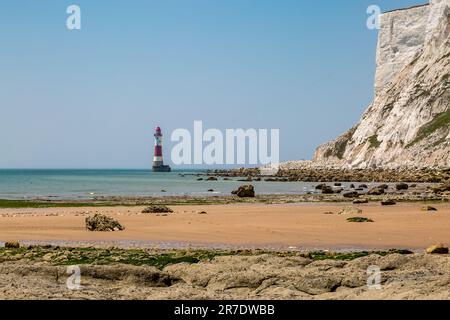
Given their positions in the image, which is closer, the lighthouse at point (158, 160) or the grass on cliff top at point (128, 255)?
the grass on cliff top at point (128, 255)

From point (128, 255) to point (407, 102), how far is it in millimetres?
96540

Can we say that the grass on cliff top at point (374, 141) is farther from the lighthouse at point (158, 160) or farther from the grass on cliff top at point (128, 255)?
the grass on cliff top at point (128, 255)

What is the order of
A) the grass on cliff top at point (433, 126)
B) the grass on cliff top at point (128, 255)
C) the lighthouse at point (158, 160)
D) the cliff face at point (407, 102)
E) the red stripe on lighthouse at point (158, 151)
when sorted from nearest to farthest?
the grass on cliff top at point (128, 255) < the grass on cliff top at point (433, 126) < the cliff face at point (407, 102) < the lighthouse at point (158, 160) < the red stripe on lighthouse at point (158, 151)

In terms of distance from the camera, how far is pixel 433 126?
314ft

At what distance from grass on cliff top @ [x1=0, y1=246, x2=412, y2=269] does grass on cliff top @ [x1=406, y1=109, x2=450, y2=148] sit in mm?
85159

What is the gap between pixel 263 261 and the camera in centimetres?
1166

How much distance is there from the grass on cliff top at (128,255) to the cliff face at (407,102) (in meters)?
79.2

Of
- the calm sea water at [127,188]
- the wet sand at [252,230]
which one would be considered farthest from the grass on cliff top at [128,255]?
the calm sea water at [127,188]

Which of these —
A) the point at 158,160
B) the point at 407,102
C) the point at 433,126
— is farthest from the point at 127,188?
the point at 158,160

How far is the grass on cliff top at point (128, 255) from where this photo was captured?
43.2 ft

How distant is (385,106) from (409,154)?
58.4ft

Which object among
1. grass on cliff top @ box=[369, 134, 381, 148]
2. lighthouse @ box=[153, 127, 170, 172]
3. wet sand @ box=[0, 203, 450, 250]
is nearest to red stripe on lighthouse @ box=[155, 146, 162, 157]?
lighthouse @ box=[153, 127, 170, 172]
